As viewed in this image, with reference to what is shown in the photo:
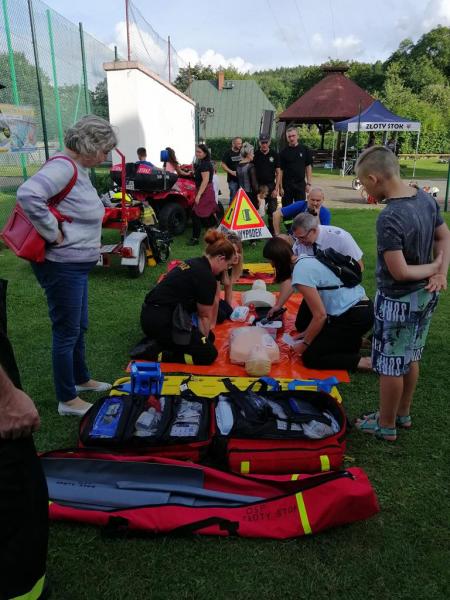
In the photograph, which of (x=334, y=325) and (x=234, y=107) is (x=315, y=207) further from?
(x=234, y=107)

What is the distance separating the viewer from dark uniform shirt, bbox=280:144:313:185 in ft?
27.5

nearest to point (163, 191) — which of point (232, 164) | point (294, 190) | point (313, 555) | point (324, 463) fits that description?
point (232, 164)

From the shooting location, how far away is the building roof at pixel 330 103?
28906mm

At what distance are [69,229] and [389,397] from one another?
6.81 ft

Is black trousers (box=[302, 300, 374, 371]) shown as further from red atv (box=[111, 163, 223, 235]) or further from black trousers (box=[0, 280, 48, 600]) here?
red atv (box=[111, 163, 223, 235])

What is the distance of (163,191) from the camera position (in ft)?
27.5

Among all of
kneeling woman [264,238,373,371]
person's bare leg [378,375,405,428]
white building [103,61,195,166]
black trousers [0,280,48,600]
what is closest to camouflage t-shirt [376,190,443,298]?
person's bare leg [378,375,405,428]

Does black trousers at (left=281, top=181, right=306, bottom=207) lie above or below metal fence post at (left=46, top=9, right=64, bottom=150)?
below

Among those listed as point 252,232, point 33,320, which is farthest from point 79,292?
point 252,232

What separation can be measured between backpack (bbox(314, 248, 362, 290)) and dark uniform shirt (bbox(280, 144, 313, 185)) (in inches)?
197

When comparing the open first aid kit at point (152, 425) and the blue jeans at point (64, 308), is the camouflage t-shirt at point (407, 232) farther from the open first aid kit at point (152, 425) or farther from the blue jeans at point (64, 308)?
the blue jeans at point (64, 308)

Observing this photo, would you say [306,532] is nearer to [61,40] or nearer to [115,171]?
[115,171]

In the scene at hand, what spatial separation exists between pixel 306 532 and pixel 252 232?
19.5ft

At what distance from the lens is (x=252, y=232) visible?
302 inches
